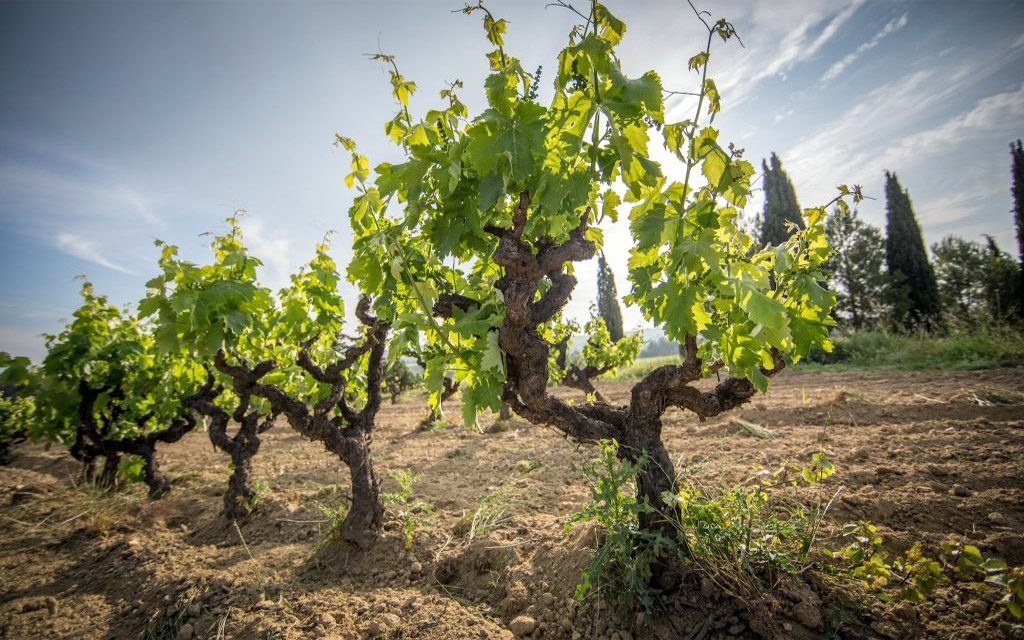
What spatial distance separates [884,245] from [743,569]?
99.6 ft

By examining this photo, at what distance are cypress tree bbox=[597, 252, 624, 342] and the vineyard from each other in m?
27.1

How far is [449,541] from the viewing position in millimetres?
2887

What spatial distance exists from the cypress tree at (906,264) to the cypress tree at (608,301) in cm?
1640

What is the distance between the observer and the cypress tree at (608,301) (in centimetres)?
3144

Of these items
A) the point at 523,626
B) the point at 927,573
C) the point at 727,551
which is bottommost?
the point at 523,626

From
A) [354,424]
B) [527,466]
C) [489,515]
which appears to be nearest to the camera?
[489,515]

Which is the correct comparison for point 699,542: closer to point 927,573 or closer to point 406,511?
point 927,573

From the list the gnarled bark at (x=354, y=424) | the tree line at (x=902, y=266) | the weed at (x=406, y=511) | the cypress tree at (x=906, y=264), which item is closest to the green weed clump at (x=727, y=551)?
the weed at (x=406, y=511)

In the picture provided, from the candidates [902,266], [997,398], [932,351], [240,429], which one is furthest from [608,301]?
[240,429]

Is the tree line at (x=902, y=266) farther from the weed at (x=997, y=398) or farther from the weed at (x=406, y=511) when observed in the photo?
the weed at (x=406, y=511)

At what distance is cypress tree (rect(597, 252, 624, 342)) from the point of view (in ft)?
103

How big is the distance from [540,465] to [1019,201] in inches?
1220

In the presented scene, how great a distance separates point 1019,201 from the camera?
62.8 ft

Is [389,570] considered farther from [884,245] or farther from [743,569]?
[884,245]
